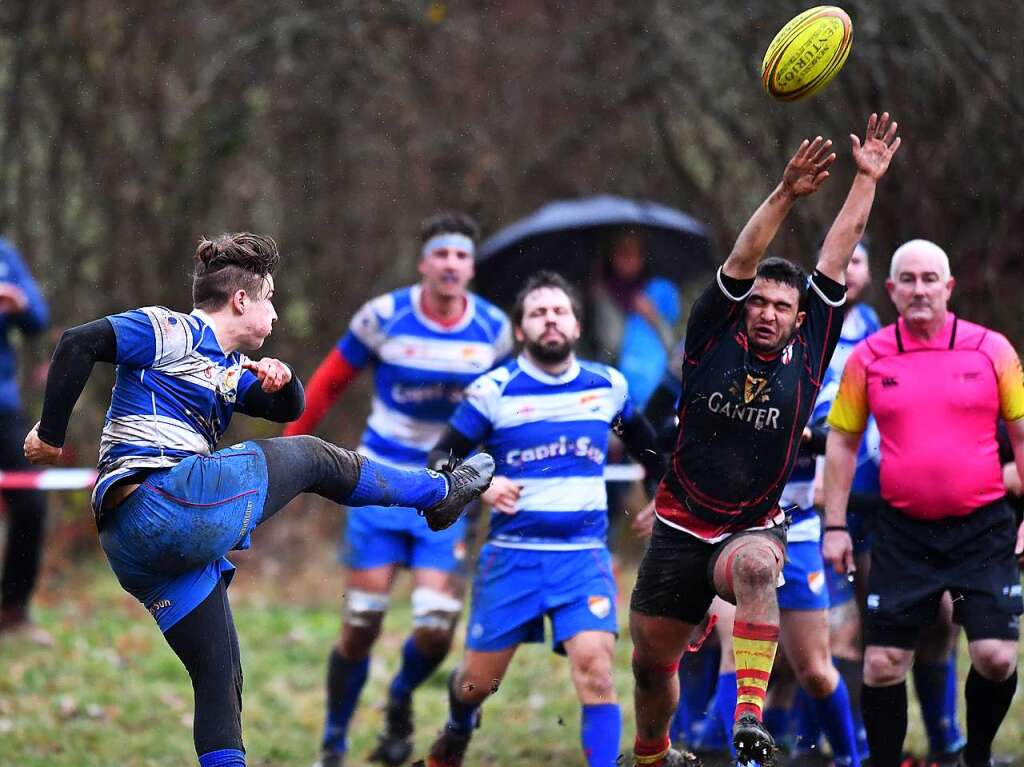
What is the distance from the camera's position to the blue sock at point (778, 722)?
6.92 metres

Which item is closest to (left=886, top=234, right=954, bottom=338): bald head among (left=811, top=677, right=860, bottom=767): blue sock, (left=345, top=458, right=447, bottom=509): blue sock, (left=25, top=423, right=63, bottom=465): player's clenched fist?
(left=811, top=677, right=860, bottom=767): blue sock

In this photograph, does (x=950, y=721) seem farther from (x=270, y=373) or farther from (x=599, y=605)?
(x=270, y=373)

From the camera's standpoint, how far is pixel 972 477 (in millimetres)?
5902

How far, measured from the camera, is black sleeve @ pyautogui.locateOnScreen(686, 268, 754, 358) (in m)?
5.18

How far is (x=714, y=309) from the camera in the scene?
5.27 m

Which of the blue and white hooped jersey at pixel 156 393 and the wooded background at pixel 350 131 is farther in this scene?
the wooded background at pixel 350 131

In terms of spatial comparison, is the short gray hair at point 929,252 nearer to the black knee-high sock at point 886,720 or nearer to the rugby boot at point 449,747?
the black knee-high sock at point 886,720

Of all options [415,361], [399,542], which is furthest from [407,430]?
[399,542]

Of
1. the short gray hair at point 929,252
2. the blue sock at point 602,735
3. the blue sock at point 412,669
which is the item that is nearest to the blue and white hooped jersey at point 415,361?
the blue sock at point 412,669

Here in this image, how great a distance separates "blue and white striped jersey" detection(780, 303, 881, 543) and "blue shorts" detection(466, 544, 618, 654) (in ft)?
3.00

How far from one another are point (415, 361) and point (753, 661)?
10.2 feet

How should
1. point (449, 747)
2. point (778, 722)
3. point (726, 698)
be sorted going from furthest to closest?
point (778, 722) < point (726, 698) < point (449, 747)

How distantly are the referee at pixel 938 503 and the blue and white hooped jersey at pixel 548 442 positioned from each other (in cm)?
105

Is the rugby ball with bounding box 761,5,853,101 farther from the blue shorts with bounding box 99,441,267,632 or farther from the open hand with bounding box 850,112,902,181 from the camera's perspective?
the blue shorts with bounding box 99,441,267,632
